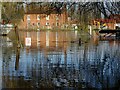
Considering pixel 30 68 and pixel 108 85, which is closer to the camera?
pixel 108 85

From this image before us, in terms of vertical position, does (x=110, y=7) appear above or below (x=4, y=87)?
above

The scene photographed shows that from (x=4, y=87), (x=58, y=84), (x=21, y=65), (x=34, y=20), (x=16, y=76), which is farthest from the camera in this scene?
(x=34, y=20)

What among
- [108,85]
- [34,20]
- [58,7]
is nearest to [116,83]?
[108,85]

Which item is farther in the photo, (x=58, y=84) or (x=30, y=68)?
(x=30, y=68)

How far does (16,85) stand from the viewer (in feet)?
41.5

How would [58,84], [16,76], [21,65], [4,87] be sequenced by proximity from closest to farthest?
1. [4,87]
2. [58,84]
3. [16,76]
4. [21,65]

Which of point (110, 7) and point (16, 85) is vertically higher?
point (110, 7)

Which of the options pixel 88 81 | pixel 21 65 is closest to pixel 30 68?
pixel 21 65

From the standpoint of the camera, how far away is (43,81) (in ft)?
44.9

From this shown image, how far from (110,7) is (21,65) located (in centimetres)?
548

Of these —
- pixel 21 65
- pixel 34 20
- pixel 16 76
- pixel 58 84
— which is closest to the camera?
pixel 58 84

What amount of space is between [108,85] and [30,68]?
18.0ft

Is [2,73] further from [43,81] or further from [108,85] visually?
[108,85]

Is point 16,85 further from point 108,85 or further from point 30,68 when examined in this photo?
point 30,68
